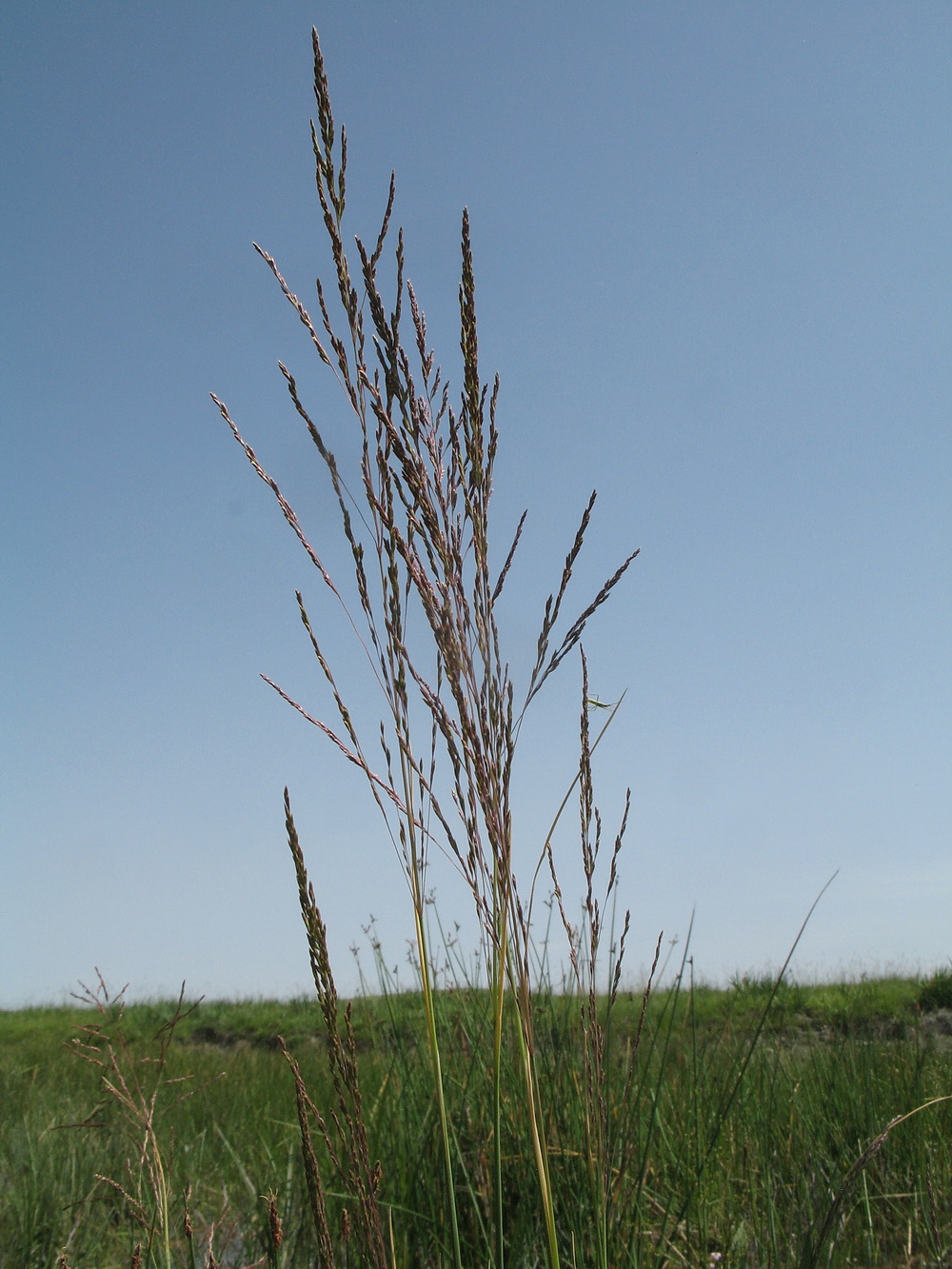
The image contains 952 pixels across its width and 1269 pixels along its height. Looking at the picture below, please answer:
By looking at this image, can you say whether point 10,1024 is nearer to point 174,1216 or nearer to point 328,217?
point 174,1216

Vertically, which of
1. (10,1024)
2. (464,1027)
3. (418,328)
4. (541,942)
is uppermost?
(418,328)

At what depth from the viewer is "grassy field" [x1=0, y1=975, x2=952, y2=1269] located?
1.89 metres

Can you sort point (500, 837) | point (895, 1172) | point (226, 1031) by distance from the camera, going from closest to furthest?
1. point (500, 837)
2. point (895, 1172)
3. point (226, 1031)

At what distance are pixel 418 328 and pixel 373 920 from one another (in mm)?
2501

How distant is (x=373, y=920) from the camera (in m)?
3.35

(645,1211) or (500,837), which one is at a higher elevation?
(500,837)

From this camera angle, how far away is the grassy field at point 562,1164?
189 centimetres

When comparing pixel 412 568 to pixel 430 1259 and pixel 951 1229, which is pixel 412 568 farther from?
pixel 951 1229

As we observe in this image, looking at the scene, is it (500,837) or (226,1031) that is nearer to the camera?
(500,837)

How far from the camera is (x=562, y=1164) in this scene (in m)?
2.14

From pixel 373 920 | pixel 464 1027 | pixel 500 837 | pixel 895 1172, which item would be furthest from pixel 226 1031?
pixel 500 837

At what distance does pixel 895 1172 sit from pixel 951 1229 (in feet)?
1.21

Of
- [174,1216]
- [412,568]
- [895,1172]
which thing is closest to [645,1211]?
Result: [895,1172]

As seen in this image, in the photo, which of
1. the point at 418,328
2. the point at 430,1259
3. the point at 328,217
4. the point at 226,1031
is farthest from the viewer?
the point at 226,1031
